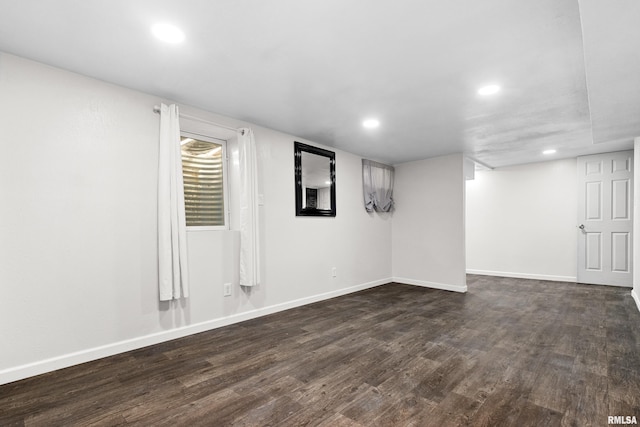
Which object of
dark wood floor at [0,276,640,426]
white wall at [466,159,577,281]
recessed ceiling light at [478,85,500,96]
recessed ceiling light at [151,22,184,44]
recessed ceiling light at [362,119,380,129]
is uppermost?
recessed ceiling light at [151,22,184,44]

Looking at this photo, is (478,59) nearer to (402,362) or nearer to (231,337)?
(402,362)

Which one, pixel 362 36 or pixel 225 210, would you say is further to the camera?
pixel 225 210

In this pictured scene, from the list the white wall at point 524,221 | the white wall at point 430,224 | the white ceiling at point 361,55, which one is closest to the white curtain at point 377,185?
the white wall at point 430,224

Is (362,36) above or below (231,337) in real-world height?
above

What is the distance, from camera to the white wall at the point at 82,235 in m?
2.21

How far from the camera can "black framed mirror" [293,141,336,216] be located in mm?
4266

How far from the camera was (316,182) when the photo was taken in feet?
14.9

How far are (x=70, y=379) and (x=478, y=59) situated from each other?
3.79 m

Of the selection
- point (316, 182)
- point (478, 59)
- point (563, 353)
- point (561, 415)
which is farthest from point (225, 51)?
point (563, 353)

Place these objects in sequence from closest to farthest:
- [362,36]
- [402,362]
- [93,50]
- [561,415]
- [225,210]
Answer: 1. [561,415]
2. [362,36]
3. [93,50]
4. [402,362]
5. [225,210]

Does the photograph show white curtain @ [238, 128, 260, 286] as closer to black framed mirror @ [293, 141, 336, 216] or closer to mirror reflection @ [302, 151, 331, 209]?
black framed mirror @ [293, 141, 336, 216]

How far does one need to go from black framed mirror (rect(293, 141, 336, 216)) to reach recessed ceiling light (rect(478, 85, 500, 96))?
232cm

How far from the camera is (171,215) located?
286 cm

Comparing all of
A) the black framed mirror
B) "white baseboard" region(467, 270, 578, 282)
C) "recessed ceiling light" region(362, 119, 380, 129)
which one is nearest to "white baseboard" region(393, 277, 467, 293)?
"white baseboard" region(467, 270, 578, 282)
